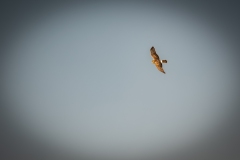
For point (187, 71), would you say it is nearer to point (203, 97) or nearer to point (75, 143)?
point (203, 97)

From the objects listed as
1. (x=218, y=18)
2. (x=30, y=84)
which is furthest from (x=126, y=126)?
(x=218, y=18)

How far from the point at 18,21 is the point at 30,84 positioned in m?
0.87

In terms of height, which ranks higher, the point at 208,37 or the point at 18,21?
the point at 18,21

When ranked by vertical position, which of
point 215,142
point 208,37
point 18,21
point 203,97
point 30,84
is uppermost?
point 18,21

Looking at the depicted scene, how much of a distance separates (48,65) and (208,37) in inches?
77.2

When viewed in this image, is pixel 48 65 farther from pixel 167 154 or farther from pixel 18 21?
pixel 167 154

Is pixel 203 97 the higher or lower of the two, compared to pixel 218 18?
lower

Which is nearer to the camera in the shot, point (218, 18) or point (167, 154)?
point (218, 18)

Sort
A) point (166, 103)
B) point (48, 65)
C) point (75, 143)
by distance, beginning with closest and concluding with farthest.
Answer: point (48, 65)
point (166, 103)
point (75, 143)

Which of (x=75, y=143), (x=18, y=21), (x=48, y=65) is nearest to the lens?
(x=18, y=21)

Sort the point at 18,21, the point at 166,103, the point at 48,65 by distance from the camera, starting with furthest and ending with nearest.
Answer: the point at 166,103 < the point at 48,65 < the point at 18,21

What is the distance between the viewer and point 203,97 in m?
4.92

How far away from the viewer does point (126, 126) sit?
5195 millimetres

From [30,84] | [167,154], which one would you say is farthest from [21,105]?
[167,154]
